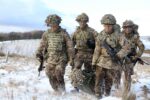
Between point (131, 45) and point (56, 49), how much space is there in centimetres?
186

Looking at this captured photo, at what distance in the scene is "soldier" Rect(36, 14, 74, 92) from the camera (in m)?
14.7

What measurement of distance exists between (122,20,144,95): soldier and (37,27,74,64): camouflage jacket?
1.42 metres

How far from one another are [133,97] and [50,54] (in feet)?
13.2

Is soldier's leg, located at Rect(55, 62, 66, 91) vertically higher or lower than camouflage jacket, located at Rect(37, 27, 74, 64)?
lower

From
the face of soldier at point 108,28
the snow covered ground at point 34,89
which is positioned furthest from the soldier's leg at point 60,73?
the face of soldier at point 108,28

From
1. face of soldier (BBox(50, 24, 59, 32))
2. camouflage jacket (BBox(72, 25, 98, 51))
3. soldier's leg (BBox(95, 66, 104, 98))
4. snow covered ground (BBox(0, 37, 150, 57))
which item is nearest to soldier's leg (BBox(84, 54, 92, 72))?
camouflage jacket (BBox(72, 25, 98, 51))

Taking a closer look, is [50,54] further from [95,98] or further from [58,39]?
[95,98]

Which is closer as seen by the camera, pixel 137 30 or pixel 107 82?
pixel 107 82

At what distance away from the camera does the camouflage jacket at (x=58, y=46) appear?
14.7 m

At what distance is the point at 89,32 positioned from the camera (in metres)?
15.5

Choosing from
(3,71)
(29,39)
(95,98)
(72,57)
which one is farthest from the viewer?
(29,39)

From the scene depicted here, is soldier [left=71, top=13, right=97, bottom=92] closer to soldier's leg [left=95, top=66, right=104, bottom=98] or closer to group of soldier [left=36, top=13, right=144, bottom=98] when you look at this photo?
group of soldier [left=36, top=13, right=144, bottom=98]

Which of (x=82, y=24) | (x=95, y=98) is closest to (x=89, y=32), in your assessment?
(x=82, y=24)

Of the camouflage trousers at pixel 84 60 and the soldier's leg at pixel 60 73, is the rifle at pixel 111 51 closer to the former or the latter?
the soldier's leg at pixel 60 73
